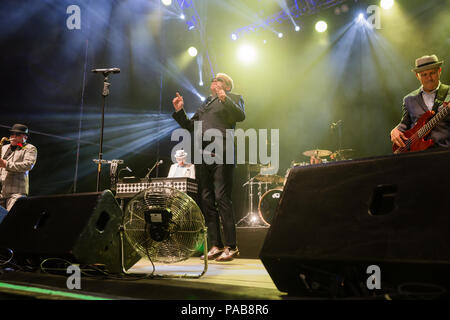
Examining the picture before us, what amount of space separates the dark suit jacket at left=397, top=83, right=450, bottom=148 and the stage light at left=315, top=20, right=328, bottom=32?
5.86 meters

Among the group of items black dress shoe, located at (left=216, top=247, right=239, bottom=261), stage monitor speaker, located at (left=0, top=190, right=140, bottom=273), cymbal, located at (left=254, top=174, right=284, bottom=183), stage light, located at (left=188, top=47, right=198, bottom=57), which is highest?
stage light, located at (left=188, top=47, right=198, bottom=57)

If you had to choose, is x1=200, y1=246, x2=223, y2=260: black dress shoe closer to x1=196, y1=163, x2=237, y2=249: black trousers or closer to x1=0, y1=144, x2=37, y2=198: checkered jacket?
x1=196, y1=163, x2=237, y2=249: black trousers

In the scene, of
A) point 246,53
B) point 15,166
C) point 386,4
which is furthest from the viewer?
point 246,53

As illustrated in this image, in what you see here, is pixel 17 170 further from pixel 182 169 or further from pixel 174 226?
pixel 174 226

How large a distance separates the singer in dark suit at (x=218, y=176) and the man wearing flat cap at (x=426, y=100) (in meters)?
1.51

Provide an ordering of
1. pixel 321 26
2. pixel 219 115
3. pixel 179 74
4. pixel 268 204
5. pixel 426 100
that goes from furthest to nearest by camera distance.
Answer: pixel 179 74 → pixel 321 26 → pixel 268 204 → pixel 219 115 → pixel 426 100

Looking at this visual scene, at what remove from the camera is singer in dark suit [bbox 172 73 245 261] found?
123 inches

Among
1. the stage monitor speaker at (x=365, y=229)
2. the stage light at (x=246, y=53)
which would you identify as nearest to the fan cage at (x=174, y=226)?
A: the stage monitor speaker at (x=365, y=229)

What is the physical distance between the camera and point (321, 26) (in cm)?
830

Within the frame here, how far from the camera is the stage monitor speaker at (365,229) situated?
1.09 m

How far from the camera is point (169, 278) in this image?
77.0 inches

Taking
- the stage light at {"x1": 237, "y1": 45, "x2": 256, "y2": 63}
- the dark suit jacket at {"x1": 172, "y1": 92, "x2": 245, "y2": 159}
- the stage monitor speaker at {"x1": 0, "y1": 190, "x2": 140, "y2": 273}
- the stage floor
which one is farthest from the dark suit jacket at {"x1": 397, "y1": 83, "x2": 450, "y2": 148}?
the stage light at {"x1": 237, "y1": 45, "x2": 256, "y2": 63}

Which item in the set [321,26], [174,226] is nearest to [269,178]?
[321,26]

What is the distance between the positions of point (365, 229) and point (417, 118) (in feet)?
7.41
